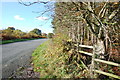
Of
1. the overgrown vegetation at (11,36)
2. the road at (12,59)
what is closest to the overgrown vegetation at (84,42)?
the road at (12,59)

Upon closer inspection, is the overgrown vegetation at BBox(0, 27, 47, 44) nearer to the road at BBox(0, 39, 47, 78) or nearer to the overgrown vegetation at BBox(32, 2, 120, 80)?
the road at BBox(0, 39, 47, 78)

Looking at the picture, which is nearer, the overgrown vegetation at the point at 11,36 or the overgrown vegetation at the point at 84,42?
the overgrown vegetation at the point at 84,42

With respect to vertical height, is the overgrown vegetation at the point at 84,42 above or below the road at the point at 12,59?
above

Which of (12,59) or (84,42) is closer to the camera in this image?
Answer: (84,42)

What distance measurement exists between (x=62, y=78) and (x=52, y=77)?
1.33 feet

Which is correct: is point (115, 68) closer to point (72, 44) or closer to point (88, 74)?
point (88, 74)

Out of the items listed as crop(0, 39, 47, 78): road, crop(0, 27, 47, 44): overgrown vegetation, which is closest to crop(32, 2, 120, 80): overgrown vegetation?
crop(0, 39, 47, 78): road

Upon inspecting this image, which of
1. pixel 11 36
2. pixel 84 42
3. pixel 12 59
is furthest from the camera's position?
pixel 11 36

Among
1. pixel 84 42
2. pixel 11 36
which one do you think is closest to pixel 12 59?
pixel 84 42

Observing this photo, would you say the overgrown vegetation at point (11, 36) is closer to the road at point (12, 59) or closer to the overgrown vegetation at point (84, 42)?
the road at point (12, 59)

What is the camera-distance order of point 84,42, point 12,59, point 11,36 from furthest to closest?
point 11,36
point 12,59
point 84,42

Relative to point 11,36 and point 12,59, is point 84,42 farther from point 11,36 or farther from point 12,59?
point 11,36

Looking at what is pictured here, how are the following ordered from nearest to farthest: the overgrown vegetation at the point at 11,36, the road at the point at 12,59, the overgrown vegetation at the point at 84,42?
the overgrown vegetation at the point at 84,42
the road at the point at 12,59
the overgrown vegetation at the point at 11,36

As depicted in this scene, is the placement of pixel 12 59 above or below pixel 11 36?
below
